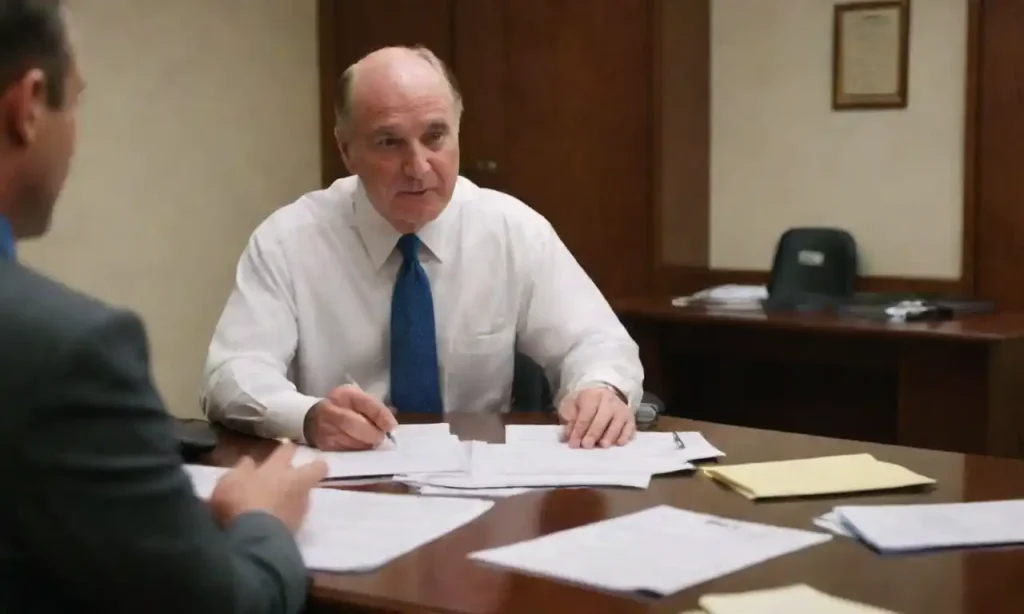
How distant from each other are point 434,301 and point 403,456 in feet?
2.02

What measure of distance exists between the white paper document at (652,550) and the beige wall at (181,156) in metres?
2.65

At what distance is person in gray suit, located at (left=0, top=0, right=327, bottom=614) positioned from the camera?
861 millimetres

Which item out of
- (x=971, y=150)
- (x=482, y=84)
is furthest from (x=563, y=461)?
(x=482, y=84)

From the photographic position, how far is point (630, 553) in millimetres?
1199

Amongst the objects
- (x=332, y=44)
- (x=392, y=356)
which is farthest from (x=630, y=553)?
(x=332, y=44)

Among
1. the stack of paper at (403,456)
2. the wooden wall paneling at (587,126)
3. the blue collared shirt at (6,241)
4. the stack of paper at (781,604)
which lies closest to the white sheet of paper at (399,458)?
the stack of paper at (403,456)

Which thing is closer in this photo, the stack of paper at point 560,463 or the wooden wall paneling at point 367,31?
the stack of paper at point 560,463

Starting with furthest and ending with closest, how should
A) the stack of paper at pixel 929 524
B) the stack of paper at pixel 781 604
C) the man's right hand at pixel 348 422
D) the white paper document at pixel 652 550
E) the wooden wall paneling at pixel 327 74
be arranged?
the wooden wall paneling at pixel 327 74 → the man's right hand at pixel 348 422 → the stack of paper at pixel 929 524 → the white paper document at pixel 652 550 → the stack of paper at pixel 781 604

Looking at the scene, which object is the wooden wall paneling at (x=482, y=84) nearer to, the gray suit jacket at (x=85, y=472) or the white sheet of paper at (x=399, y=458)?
the white sheet of paper at (x=399, y=458)

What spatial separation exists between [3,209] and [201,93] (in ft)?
10.3

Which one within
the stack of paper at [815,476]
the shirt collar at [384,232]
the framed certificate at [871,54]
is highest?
the framed certificate at [871,54]

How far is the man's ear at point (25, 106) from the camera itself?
91cm

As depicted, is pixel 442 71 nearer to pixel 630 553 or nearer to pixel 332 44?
pixel 630 553

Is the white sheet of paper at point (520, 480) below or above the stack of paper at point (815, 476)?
below
